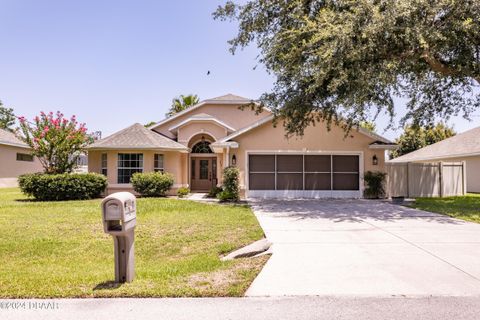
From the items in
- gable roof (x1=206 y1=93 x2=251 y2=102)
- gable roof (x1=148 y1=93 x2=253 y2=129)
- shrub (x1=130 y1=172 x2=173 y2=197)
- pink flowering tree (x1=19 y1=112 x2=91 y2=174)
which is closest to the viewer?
pink flowering tree (x1=19 y1=112 x2=91 y2=174)

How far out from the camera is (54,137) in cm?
1691

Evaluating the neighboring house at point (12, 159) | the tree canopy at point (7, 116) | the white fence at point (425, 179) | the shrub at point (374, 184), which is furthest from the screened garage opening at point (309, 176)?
the tree canopy at point (7, 116)

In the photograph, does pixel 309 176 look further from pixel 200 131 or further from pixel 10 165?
pixel 10 165

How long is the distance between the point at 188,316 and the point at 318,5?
14.2 m

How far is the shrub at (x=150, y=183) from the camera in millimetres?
17891

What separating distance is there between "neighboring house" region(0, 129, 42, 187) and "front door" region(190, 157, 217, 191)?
14647 millimetres

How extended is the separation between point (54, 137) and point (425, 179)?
64.9 feet

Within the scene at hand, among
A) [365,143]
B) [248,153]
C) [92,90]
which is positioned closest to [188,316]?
[248,153]

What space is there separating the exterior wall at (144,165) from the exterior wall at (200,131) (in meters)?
1.06

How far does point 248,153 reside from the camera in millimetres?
17469

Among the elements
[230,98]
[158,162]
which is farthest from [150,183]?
[230,98]

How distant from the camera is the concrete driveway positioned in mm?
4641

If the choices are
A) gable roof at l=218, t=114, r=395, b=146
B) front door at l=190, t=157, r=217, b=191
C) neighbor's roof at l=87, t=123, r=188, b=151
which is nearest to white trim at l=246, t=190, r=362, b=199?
gable roof at l=218, t=114, r=395, b=146

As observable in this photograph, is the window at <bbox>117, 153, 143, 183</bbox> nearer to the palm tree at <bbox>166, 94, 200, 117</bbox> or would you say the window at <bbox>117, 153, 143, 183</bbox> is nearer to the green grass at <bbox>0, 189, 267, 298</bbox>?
the green grass at <bbox>0, 189, 267, 298</bbox>
